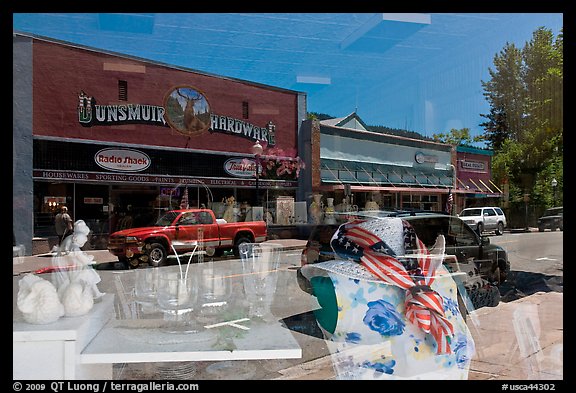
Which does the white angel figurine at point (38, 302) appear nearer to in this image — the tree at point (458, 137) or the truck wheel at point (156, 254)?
the truck wheel at point (156, 254)

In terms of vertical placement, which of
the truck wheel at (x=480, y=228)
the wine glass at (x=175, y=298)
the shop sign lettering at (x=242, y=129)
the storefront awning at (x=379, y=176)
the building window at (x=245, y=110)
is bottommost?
the wine glass at (x=175, y=298)

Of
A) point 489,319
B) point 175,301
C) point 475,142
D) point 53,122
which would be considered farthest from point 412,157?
point 53,122

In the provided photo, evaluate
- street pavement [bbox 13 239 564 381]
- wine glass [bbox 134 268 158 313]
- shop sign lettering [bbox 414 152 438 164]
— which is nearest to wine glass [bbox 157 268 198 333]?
wine glass [bbox 134 268 158 313]

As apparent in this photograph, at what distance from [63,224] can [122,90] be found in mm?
717

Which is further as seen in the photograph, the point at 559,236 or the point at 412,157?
the point at 412,157

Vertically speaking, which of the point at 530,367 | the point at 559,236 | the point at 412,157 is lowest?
the point at 530,367

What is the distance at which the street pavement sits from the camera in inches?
71.2

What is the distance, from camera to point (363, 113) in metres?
2.49

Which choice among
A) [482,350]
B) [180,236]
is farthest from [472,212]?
[180,236]

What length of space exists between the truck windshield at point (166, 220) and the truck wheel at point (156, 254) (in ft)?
0.44

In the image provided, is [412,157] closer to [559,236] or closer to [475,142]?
[475,142]

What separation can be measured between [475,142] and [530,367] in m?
1.14

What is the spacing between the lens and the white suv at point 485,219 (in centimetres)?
239

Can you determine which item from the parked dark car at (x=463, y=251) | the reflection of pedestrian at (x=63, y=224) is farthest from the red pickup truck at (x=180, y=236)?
the parked dark car at (x=463, y=251)
